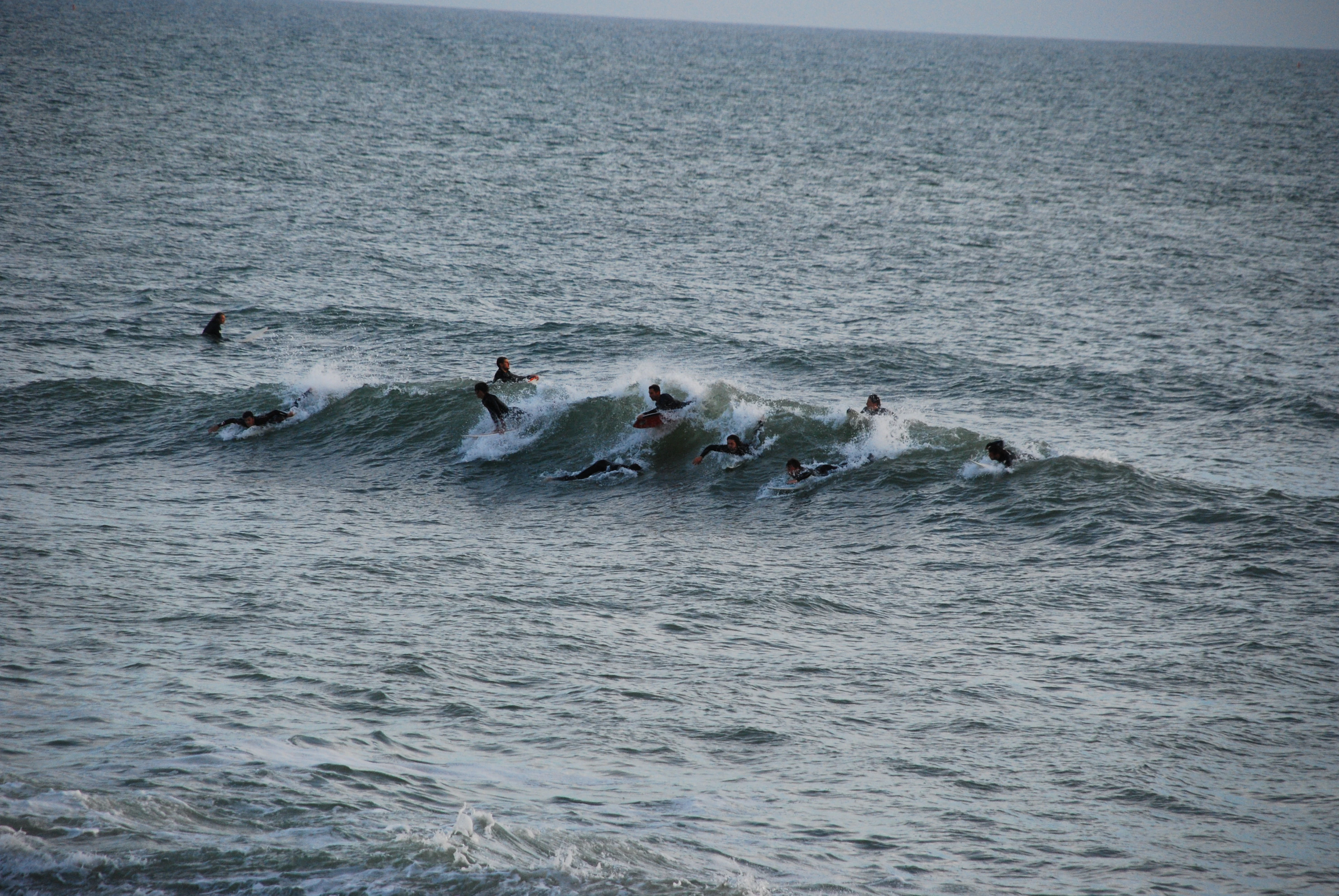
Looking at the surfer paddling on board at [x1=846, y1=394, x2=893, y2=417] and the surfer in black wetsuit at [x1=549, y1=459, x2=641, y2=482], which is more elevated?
the surfer paddling on board at [x1=846, y1=394, x2=893, y2=417]

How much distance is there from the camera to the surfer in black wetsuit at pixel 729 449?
20312mm

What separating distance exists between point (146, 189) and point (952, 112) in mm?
74200

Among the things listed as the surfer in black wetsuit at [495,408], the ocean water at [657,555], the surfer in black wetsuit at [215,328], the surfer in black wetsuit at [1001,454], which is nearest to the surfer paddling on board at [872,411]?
the ocean water at [657,555]

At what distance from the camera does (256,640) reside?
41.3ft

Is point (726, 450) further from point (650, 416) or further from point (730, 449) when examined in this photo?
point (650, 416)

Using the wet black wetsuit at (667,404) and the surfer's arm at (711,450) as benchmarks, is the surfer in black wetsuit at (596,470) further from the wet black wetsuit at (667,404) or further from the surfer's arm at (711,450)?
the wet black wetsuit at (667,404)

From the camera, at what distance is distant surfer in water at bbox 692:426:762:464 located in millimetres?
20312

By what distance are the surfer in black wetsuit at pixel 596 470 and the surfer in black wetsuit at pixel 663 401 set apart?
1551mm

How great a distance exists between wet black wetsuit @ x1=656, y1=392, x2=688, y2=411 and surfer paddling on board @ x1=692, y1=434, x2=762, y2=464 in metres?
1.27

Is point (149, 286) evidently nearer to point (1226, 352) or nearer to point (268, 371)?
point (268, 371)

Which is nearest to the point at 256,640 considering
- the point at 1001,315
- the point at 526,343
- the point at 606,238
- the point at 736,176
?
the point at 526,343

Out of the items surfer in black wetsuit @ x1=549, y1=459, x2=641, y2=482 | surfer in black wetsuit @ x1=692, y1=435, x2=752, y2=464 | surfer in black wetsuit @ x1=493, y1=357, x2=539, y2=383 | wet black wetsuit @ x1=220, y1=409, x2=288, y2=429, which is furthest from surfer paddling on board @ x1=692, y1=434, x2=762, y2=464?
wet black wetsuit @ x1=220, y1=409, x2=288, y2=429

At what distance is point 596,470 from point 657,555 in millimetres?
4047

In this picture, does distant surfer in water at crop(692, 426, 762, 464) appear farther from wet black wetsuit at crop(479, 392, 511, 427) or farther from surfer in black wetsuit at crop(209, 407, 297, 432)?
surfer in black wetsuit at crop(209, 407, 297, 432)
